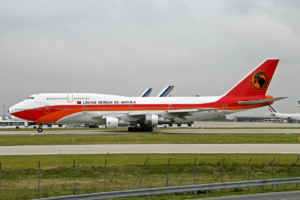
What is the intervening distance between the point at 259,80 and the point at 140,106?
1868cm

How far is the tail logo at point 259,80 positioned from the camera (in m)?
47.5

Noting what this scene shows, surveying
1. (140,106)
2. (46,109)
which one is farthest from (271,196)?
(46,109)

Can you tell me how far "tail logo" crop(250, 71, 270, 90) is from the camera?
4747cm

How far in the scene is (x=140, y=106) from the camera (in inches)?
1825

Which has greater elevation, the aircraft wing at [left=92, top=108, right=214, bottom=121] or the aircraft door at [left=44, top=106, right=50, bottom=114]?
the aircraft door at [left=44, top=106, right=50, bottom=114]

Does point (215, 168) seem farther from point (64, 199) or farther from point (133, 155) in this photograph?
point (64, 199)

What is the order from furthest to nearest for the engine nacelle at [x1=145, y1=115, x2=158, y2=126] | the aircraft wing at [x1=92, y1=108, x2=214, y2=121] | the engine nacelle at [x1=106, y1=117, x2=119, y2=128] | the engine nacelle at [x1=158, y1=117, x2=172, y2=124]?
the engine nacelle at [x1=158, y1=117, x2=172, y2=124], the aircraft wing at [x1=92, y1=108, x2=214, y2=121], the engine nacelle at [x1=145, y1=115, x2=158, y2=126], the engine nacelle at [x1=106, y1=117, x2=119, y2=128]

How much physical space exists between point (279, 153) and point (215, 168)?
7.65 meters

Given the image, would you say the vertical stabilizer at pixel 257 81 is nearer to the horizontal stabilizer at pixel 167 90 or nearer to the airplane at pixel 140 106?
the airplane at pixel 140 106

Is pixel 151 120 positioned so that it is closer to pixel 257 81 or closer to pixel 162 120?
pixel 162 120

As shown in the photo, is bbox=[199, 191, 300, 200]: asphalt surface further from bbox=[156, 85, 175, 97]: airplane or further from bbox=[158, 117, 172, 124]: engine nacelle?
bbox=[156, 85, 175, 97]: airplane

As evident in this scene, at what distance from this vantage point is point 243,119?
190 meters

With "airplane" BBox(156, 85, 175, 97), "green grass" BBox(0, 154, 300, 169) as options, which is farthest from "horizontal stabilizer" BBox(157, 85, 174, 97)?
"green grass" BBox(0, 154, 300, 169)

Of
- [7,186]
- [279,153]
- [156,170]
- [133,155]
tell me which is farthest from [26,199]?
[279,153]
